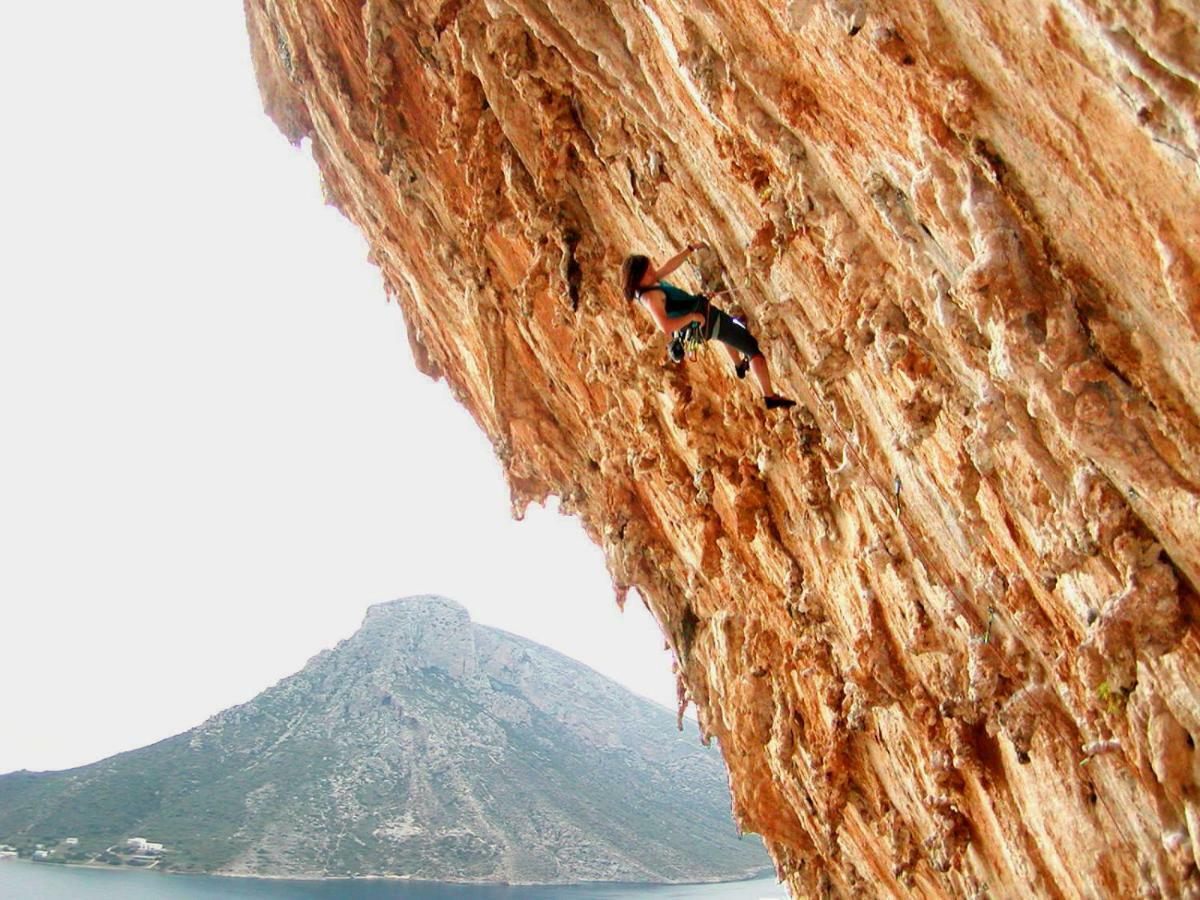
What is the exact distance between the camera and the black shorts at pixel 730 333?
6.39 m

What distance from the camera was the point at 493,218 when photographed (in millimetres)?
9320

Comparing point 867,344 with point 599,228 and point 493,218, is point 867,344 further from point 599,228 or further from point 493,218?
point 493,218

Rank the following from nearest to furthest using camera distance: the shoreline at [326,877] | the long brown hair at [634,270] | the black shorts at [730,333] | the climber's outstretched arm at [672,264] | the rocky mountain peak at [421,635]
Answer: the climber's outstretched arm at [672,264] < the black shorts at [730,333] < the long brown hair at [634,270] < the shoreline at [326,877] < the rocky mountain peak at [421,635]

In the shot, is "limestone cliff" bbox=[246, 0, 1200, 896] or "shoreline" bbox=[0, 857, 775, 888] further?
"shoreline" bbox=[0, 857, 775, 888]

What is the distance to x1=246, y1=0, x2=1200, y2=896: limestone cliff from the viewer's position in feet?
12.5

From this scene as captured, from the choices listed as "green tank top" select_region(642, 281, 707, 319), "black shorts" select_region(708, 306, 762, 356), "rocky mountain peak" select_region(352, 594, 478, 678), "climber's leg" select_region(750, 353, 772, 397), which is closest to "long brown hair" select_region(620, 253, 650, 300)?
"green tank top" select_region(642, 281, 707, 319)

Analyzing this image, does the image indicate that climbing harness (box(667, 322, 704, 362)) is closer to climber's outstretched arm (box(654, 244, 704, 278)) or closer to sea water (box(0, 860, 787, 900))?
climber's outstretched arm (box(654, 244, 704, 278))

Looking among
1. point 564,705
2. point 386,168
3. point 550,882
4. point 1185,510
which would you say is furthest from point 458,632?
point 1185,510

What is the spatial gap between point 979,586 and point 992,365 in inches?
70.5

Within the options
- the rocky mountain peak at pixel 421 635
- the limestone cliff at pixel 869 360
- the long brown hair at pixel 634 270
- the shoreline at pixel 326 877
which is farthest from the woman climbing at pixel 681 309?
the rocky mountain peak at pixel 421 635

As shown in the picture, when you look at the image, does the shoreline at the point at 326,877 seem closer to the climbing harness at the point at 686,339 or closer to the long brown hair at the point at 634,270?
the climbing harness at the point at 686,339

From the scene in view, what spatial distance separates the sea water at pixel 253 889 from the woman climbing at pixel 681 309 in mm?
54708

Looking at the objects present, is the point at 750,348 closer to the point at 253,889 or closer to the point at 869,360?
the point at 869,360

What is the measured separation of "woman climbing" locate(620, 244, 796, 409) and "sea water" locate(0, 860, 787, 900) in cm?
5471
